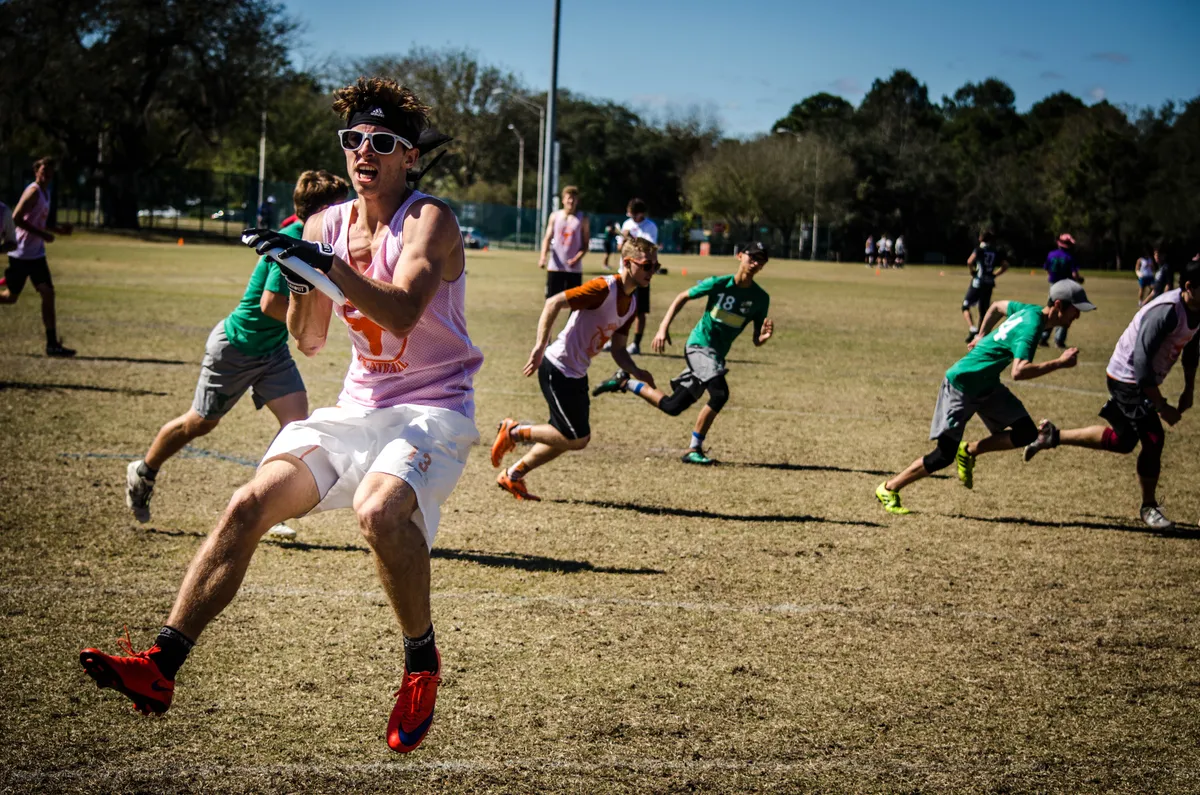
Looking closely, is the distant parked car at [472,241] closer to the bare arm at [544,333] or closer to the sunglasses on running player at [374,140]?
the bare arm at [544,333]

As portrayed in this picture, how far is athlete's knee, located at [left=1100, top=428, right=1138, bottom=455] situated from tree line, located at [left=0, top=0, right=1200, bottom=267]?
174 feet

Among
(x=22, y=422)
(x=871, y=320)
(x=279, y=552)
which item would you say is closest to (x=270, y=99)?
(x=871, y=320)

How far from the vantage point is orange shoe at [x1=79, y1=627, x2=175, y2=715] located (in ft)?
12.0

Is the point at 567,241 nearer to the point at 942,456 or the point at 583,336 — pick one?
the point at 583,336

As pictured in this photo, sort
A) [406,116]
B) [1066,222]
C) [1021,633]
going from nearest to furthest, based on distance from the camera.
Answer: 1. [406,116]
2. [1021,633]
3. [1066,222]

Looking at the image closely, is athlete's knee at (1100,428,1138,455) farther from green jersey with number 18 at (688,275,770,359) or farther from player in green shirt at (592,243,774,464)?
green jersey with number 18 at (688,275,770,359)

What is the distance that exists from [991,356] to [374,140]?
589 cm

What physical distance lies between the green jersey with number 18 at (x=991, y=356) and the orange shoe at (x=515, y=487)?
3.37 metres

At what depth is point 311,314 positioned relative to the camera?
4523 millimetres

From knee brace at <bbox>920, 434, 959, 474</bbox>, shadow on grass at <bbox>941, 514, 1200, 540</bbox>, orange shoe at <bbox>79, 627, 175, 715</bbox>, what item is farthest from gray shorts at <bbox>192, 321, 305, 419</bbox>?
shadow on grass at <bbox>941, 514, 1200, 540</bbox>

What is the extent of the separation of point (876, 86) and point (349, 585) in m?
163

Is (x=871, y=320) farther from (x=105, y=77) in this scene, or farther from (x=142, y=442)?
(x=105, y=77)

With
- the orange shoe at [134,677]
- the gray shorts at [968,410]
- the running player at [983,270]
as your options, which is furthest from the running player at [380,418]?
the running player at [983,270]

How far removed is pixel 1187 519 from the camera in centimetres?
918
